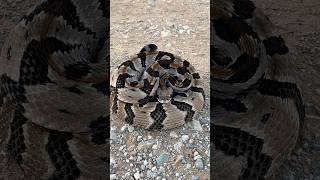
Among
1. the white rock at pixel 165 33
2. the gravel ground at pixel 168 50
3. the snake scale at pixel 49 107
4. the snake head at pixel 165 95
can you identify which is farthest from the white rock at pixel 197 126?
the white rock at pixel 165 33

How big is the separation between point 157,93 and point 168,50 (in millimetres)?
202

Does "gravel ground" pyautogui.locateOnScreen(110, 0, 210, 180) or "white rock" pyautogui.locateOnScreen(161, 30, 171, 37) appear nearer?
"gravel ground" pyautogui.locateOnScreen(110, 0, 210, 180)

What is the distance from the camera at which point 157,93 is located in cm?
189

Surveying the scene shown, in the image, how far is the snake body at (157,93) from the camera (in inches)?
72.9

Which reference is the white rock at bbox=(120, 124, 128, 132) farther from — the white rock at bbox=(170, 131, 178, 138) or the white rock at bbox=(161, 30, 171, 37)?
the white rock at bbox=(161, 30, 171, 37)

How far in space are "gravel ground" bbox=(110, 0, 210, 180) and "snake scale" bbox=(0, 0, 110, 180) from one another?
3.5 inches

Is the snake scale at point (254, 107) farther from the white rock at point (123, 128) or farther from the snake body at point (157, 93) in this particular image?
the white rock at point (123, 128)

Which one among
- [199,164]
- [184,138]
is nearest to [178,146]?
[184,138]

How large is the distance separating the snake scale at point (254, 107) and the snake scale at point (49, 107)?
0.38 m

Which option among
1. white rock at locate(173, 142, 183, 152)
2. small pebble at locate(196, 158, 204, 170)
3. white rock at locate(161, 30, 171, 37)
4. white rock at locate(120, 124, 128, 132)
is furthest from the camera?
white rock at locate(161, 30, 171, 37)

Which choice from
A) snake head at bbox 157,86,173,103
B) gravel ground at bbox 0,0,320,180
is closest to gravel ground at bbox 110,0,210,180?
gravel ground at bbox 0,0,320,180

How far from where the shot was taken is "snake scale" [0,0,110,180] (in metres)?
1.76

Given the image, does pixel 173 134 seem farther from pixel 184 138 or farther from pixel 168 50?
pixel 168 50

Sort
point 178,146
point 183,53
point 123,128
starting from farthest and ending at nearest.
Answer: point 183,53, point 123,128, point 178,146
